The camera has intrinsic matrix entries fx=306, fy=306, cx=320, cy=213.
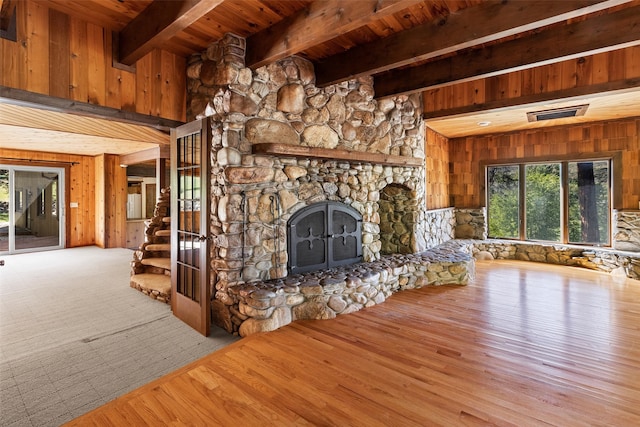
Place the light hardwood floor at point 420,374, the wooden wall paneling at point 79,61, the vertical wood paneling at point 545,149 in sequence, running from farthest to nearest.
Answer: the vertical wood paneling at point 545,149 → the wooden wall paneling at point 79,61 → the light hardwood floor at point 420,374

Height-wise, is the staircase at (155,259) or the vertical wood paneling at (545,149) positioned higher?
the vertical wood paneling at (545,149)

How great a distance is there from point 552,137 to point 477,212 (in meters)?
1.87

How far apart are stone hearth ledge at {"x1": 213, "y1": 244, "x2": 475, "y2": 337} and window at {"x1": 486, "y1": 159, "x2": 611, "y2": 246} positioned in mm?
2695

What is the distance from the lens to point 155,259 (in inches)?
185

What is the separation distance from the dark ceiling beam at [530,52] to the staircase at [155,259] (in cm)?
392

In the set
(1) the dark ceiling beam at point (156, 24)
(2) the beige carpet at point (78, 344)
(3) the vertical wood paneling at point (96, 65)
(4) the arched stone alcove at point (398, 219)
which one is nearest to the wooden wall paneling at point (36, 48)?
(3) the vertical wood paneling at point (96, 65)

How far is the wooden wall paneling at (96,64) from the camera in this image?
268 cm

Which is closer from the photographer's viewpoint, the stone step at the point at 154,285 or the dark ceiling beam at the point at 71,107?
the dark ceiling beam at the point at 71,107

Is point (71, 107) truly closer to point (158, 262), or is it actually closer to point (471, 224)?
point (158, 262)

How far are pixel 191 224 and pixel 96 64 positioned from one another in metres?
1.65

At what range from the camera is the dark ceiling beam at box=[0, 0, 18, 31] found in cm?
219

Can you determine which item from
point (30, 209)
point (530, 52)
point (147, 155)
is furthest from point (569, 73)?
point (30, 209)

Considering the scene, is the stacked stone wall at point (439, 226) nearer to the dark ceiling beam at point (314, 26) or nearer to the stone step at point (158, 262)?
the dark ceiling beam at point (314, 26)

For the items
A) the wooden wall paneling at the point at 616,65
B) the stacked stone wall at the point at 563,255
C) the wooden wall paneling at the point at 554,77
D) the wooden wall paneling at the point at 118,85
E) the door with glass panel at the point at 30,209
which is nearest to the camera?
the wooden wall paneling at the point at 118,85
